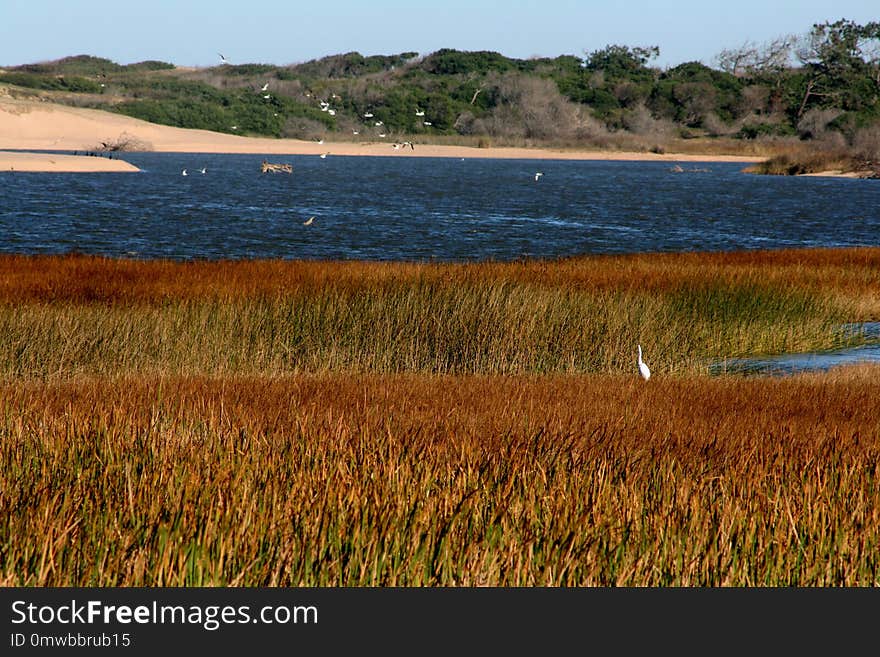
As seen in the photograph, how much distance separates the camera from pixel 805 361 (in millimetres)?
14758

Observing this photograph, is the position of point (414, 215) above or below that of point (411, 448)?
below

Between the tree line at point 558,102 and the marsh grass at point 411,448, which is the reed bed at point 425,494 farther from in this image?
the tree line at point 558,102

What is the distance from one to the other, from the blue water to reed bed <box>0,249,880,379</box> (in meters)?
7.03

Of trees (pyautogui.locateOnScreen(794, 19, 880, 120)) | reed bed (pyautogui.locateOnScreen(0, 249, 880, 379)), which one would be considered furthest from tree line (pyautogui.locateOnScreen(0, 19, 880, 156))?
reed bed (pyautogui.locateOnScreen(0, 249, 880, 379))

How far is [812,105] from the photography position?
125 meters

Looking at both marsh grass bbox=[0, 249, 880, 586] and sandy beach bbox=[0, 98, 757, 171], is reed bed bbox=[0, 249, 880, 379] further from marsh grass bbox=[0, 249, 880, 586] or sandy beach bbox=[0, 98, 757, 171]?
sandy beach bbox=[0, 98, 757, 171]

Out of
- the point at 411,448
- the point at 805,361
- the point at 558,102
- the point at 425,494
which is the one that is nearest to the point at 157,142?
the point at 558,102

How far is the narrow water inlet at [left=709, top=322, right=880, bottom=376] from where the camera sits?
13938 mm

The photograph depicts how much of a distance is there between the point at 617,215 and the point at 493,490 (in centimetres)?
4156

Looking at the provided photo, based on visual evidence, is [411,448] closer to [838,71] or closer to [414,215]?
[414,215]

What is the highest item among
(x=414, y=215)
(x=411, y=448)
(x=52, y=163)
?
(x=411, y=448)

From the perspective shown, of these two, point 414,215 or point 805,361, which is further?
point 414,215

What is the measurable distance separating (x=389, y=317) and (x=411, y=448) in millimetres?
7387

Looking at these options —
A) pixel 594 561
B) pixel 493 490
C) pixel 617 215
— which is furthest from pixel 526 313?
pixel 617 215
